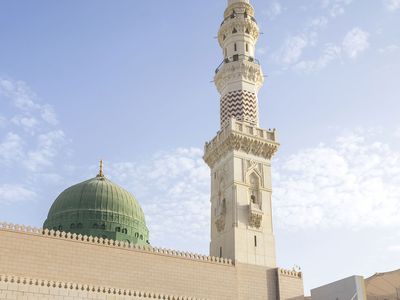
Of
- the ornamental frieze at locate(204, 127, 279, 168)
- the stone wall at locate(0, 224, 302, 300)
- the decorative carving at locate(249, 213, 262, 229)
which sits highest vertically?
the ornamental frieze at locate(204, 127, 279, 168)

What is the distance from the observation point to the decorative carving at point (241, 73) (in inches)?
1017

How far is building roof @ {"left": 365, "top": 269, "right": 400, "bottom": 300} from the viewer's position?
74.9 feet

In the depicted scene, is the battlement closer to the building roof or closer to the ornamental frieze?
the building roof

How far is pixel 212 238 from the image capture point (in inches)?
936

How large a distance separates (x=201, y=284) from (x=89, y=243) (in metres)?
4.83

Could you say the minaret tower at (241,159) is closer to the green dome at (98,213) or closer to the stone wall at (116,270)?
the stone wall at (116,270)

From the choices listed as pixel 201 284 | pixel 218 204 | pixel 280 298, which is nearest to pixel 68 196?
pixel 218 204

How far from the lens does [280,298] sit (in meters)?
21.3

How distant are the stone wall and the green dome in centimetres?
609

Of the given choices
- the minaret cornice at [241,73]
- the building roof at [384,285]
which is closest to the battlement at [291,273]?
the building roof at [384,285]

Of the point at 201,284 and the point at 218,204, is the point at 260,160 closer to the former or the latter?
the point at 218,204

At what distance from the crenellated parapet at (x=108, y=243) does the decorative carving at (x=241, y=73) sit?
31.3ft

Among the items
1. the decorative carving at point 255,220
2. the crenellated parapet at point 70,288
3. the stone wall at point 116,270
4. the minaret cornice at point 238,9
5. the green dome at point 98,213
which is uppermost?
the minaret cornice at point 238,9

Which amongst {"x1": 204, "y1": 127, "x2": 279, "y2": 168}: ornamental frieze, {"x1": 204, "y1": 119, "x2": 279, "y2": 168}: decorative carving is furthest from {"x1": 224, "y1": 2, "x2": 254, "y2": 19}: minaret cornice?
{"x1": 204, "y1": 127, "x2": 279, "y2": 168}: ornamental frieze
